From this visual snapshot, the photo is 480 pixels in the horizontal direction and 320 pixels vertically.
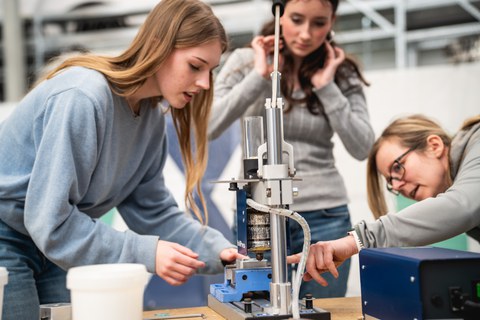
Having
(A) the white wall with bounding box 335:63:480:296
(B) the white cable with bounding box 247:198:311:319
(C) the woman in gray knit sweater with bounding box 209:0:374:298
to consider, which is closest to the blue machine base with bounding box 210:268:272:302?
(B) the white cable with bounding box 247:198:311:319

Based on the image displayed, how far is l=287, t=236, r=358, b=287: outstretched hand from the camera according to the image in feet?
4.04

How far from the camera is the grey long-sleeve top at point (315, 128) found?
192cm

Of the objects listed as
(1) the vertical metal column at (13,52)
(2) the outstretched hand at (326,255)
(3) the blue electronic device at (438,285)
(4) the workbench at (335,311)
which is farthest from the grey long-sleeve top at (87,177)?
(1) the vertical metal column at (13,52)

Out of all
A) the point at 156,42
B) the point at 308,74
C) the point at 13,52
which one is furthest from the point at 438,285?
the point at 13,52

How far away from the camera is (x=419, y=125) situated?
1661 millimetres

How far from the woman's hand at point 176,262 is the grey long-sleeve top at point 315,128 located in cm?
79

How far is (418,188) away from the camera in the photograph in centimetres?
159

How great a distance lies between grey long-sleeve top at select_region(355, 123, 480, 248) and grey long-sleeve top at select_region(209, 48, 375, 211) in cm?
67

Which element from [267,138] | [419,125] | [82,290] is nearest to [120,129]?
[267,138]

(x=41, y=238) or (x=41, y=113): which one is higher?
(x=41, y=113)

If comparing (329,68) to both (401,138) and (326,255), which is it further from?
(326,255)

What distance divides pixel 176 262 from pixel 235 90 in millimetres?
920

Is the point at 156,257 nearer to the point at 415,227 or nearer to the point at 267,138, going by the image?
the point at 267,138

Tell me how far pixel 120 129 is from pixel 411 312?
84cm
